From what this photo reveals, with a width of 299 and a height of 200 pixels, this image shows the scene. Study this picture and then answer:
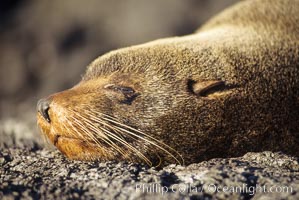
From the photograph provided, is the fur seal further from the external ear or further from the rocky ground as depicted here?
the rocky ground

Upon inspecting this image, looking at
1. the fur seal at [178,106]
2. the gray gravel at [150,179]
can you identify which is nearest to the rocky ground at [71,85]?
the gray gravel at [150,179]

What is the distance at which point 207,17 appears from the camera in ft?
36.1

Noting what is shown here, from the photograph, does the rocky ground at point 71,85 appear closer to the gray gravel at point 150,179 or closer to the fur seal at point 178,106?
the gray gravel at point 150,179

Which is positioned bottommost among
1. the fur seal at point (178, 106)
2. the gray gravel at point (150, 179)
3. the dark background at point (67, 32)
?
the gray gravel at point (150, 179)

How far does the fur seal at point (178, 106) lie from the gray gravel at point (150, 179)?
210 millimetres

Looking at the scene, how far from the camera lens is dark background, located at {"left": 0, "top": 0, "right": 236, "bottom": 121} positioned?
1032cm

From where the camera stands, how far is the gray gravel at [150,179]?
347 centimetres

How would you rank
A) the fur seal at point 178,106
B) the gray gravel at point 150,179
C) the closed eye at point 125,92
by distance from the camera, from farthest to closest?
the closed eye at point 125,92 < the fur seal at point 178,106 < the gray gravel at point 150,179

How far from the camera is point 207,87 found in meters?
4.60

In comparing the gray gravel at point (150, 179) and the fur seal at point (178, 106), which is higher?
the fur seal at point (178, 106)

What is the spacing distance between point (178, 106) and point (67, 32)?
6.87 m

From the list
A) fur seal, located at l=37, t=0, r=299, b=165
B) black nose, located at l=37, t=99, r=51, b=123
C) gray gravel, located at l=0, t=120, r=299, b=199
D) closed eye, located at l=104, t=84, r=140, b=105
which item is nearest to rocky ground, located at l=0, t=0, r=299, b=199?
gray gravel, located at l=0, t=120, r=299, b=199

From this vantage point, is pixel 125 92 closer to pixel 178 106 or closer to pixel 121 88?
pixel 121 88

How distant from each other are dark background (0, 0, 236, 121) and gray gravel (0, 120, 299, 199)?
6.04 m
